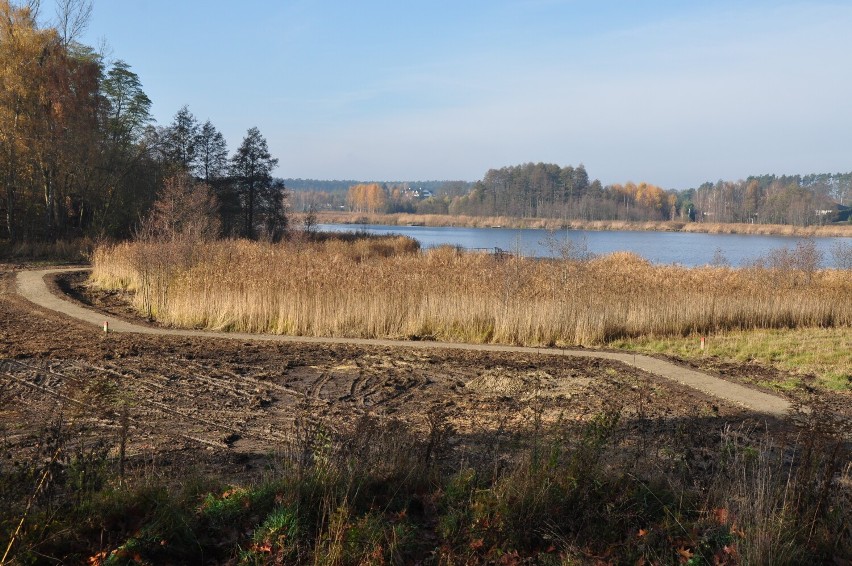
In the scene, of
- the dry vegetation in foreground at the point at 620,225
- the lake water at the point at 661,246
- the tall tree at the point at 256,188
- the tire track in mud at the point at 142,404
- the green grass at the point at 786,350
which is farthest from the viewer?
the dry vegetation in foreground at the point at 620,225

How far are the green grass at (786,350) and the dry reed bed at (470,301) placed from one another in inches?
25.9

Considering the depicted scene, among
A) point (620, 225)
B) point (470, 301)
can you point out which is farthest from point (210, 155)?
point (620, 225)

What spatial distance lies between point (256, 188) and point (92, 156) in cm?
1030

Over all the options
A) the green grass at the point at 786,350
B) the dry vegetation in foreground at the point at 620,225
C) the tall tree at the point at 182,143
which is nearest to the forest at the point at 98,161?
the tall tree at the point at 182,143

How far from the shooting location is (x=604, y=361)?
Result: 12828mm

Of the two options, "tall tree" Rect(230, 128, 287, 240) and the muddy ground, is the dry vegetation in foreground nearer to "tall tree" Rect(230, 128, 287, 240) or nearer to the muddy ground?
"tall tree" Rect(230, 128, 287, 240)

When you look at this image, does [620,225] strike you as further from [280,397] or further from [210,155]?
[280,397]

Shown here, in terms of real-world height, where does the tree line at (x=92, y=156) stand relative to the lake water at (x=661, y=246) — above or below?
above

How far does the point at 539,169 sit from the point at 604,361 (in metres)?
112

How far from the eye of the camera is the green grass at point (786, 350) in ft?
39.4

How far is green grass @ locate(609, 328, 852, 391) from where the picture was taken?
12016 mm

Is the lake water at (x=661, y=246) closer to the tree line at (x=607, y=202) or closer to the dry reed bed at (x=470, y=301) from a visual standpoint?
the dry reed bed at (x=470, y=301)

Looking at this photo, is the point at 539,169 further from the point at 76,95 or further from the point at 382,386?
the point at 382,386

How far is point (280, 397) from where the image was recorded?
9.71m
